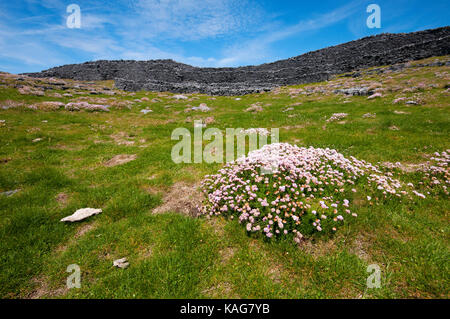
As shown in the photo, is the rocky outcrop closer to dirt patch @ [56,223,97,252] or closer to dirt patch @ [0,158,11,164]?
dirt patch @ [0,158,11,164]

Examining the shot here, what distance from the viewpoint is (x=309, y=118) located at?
15.7 metres

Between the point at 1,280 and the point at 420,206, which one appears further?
the point at 420,206

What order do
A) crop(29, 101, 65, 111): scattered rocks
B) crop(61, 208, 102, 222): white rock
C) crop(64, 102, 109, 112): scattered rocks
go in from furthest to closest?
crop(64, 102, 109, 112): scattered rocks
crop(29, 101, 65, 111): scattered rocks
crop(61, 208, 102, 222): white rock

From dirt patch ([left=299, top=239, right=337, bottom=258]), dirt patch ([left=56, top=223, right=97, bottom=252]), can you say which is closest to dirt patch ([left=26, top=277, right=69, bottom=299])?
dirt patch ([left=56, top=223, right=97, bottom=252])

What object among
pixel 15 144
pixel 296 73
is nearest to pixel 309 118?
pixel 15 144

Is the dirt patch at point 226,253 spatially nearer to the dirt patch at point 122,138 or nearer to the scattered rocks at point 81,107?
the dirt patch at point 122,138

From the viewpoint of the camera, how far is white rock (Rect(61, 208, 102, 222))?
A: 5059mm

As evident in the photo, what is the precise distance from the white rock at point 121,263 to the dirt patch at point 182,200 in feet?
5.73

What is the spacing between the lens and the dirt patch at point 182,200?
5.59 metres

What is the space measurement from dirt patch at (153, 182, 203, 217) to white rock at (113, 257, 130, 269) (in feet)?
5.73

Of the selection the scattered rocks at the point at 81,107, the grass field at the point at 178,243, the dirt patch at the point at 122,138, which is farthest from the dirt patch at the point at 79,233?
the scattered rocks at the point at 81,107

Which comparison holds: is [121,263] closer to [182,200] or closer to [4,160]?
[182,200]
